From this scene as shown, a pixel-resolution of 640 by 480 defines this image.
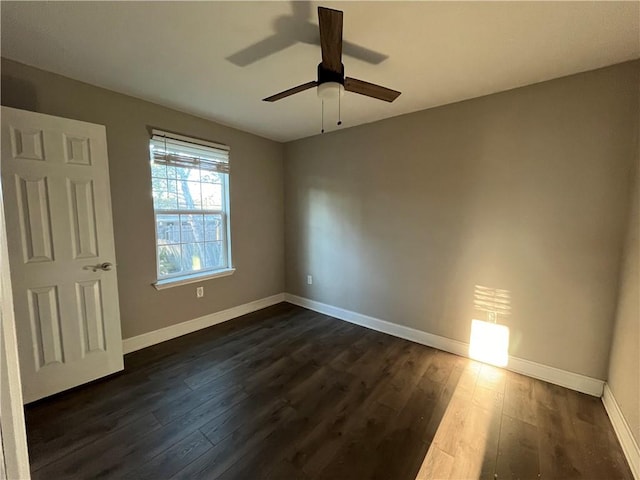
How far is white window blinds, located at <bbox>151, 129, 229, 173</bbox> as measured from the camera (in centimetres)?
271

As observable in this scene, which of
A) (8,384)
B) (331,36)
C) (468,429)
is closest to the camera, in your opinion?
(8,384)

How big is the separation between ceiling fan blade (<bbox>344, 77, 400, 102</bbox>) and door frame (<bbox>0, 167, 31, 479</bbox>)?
1.62m

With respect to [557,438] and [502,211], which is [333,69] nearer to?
[502,211]

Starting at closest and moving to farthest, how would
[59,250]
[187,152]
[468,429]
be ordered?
1. [468,429]
2. [59,250]
3. [187,152]

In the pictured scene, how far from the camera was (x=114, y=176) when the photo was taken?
247 centimetres

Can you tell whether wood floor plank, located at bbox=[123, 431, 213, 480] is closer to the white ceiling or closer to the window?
the window

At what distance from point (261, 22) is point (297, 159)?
7.49 ft

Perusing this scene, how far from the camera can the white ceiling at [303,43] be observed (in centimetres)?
144

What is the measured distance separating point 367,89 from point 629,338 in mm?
2308

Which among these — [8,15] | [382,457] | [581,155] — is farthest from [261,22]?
[382,457]

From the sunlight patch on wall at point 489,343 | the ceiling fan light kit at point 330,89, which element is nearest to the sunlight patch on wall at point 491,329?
the sunlight patch on wall at point 489,343

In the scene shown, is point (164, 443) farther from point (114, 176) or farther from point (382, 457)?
point (114, 176)

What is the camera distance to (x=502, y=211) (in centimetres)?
235

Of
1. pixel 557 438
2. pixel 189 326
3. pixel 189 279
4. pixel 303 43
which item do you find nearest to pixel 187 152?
pixel 189 279
